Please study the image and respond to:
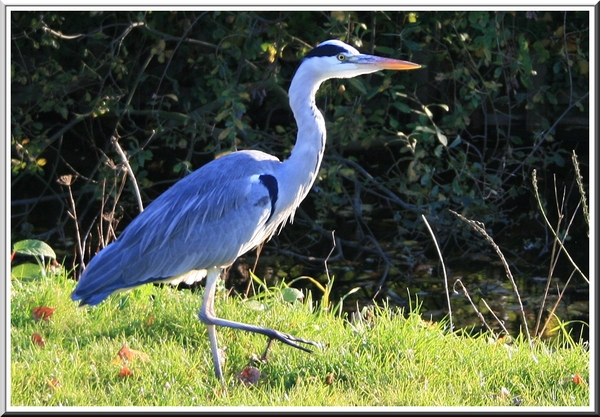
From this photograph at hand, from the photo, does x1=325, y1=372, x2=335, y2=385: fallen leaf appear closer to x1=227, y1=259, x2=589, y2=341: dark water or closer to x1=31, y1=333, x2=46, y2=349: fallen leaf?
x1=31, y1=333, x2=46, y2=349: fallen leaf

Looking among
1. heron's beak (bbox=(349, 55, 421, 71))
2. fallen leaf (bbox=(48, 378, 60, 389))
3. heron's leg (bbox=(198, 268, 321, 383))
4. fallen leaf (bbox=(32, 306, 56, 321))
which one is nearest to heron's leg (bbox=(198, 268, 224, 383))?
heron's leg (bbox=(198, 268, 321, 383))

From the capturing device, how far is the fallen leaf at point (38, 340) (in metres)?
4.51

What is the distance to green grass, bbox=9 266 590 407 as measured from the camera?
4.02m

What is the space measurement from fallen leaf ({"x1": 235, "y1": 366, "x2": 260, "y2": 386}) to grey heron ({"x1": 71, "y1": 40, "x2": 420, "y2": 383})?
249 millimetres

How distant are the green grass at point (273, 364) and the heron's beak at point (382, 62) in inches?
51.8

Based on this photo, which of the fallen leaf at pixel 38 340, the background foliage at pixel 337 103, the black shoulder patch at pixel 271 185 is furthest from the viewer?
the background foliage at pixel 337 103

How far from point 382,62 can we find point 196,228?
1341 mm

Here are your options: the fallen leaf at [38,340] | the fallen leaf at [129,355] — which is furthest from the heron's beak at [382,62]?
the fallen leaf at [38,340]

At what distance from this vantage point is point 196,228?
4848 mm

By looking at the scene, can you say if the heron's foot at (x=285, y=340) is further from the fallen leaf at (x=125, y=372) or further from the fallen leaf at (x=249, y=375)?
the fallen leaf at (x=125, y=372)

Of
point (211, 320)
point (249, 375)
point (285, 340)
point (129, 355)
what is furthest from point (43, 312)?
point (285, 340)

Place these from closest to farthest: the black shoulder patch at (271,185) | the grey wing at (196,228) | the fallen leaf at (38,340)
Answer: the fallen leaf at (38,340)
the grey wing at (196,228)
the black shoulder patch at (271,185)
